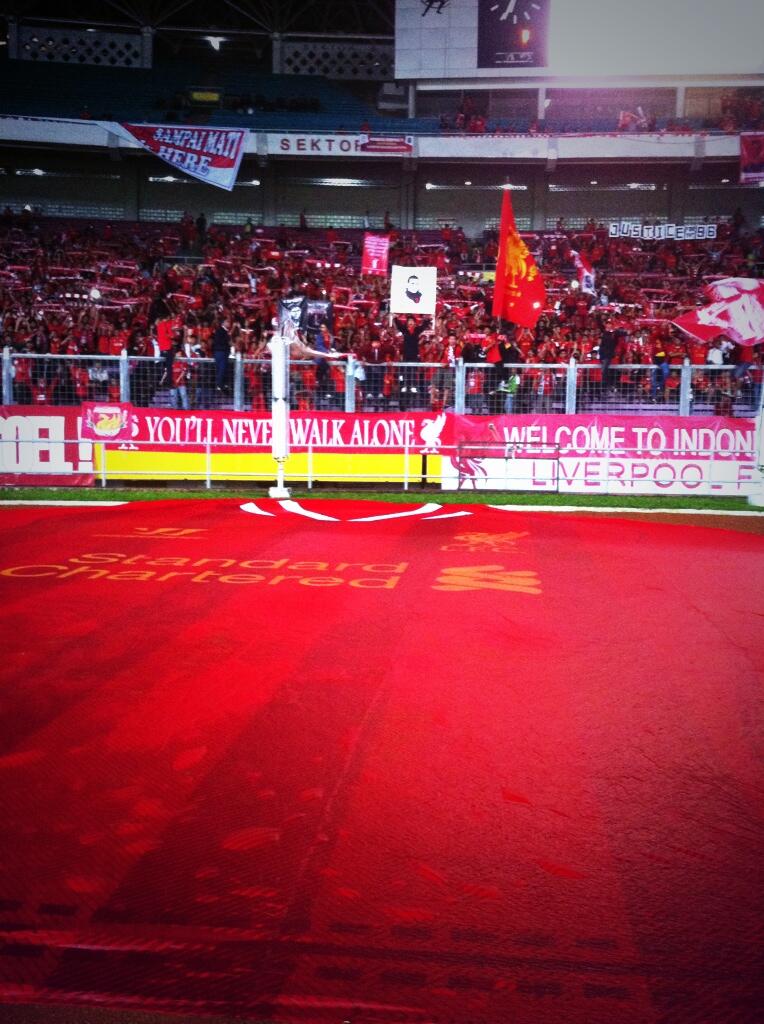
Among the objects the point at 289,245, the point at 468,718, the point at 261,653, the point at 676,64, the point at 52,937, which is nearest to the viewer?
the point at 52,937

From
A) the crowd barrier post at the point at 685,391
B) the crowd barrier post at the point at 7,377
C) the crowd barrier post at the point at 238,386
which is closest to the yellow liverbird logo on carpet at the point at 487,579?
the crowd barrier post at the point at 685,391

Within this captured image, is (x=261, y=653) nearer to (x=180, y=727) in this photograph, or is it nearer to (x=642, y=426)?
(x=180, y=727)

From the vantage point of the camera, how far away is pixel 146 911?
2830mm

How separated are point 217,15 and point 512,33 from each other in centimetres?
1514

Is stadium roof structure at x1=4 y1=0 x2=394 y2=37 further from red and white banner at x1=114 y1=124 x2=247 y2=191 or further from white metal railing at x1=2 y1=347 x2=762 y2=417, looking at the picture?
white metal railing at x1=2 y1=347 x2=762 y2=417

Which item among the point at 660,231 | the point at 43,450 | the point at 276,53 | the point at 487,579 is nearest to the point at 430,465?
the point at 43,450

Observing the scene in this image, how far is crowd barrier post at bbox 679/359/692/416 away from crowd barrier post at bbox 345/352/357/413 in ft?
20.8

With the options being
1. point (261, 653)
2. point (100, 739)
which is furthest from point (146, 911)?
point (261, 653)

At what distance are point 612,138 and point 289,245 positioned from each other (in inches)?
550

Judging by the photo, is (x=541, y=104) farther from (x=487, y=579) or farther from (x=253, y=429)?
(x=487, y=579)

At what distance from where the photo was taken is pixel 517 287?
59.1ft

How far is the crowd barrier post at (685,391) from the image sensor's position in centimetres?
1677

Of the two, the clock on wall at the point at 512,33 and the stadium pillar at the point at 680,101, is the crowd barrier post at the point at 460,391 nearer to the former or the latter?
the clock on wall at the point at 512,33

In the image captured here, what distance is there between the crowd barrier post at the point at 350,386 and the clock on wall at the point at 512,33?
2607cm
